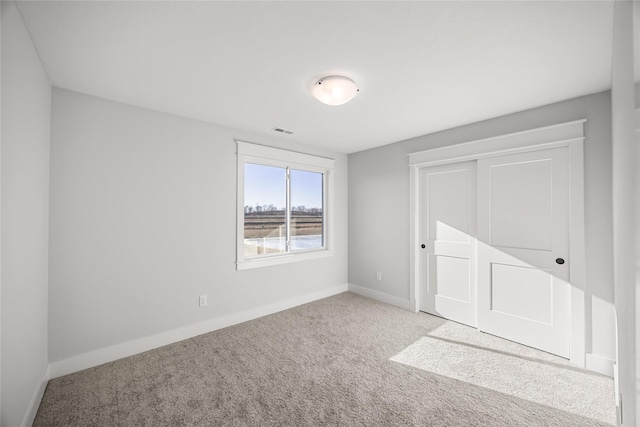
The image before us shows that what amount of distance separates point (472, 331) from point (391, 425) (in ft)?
6.39

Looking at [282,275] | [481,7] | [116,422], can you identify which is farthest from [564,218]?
[116,422]

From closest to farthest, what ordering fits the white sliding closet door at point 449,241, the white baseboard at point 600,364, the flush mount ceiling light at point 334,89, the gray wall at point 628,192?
the gray wall at point 628,192, the flush mount ceiling light at point 334,89, the white baseboard at point 600,364, the white sliding closet door at point 449,241

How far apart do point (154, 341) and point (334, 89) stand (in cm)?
297

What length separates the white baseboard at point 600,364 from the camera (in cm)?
238

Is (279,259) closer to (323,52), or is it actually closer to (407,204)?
(407,204)

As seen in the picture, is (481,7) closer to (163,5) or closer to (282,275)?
(163,5)

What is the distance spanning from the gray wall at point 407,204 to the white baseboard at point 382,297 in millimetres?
58

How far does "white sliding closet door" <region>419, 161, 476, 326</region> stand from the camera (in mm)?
3410

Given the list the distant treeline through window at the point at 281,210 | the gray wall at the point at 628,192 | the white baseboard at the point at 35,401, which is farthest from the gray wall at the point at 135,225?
the gray wall at the point at 628,192

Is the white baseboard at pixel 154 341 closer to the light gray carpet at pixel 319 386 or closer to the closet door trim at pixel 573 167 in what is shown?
the light gray carpet at pixel 319 386

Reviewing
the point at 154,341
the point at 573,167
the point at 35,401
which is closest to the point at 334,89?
the point at 573,167

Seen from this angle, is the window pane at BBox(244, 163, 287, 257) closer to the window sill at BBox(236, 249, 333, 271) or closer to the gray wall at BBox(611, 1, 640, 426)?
the window sill at BBox(236, 249, 333, 271)

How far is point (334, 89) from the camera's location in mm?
2238

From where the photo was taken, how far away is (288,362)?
8.45ft
